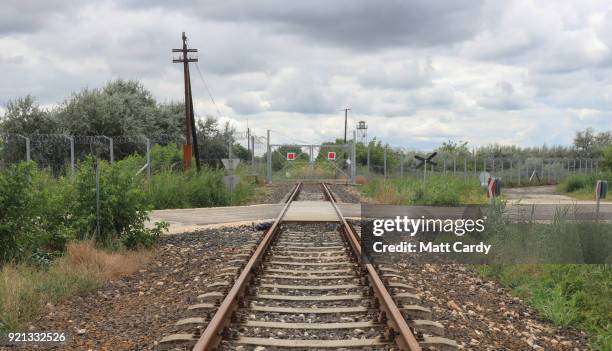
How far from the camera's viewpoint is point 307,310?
23.7 feet

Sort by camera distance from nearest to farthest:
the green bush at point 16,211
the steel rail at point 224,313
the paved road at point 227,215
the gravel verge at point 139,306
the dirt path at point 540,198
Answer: the steel rail at point 224,313 < the gravel verge at point 139,306 < the green bush at point 16,211 < the paved road at point 227,215 < the dirt path at point 540,198

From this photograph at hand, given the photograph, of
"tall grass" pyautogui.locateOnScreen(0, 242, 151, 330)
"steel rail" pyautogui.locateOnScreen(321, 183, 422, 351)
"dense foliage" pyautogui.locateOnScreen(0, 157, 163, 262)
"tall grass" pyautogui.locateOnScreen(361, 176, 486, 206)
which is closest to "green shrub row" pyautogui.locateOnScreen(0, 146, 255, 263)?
"dense foliage" pyautogui.locateOnScreen(0, 157, 163, 262)

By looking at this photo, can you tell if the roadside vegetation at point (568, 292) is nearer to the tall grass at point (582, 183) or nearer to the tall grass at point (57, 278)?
the tall grass at point (57, 278)

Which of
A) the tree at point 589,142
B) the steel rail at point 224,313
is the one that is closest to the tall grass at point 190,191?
the steel rail at point 224,313

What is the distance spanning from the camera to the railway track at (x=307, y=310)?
6.01 metres

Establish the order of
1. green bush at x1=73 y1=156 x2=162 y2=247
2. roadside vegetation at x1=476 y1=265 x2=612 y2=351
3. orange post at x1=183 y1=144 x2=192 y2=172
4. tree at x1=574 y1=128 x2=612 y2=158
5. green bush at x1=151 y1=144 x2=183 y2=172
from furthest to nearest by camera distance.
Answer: tree at x1=574 y1=128 x2=612 y2=158
orange post at x1=183 y1=144 x2=192 y2=172
green bush at x1=151 y1=144 x2=183 y2=172
green bush at x1=73 y1=156 x2=162 y2=247
roadside vegetation at x1=476 y1=265 x2=612 y2=351

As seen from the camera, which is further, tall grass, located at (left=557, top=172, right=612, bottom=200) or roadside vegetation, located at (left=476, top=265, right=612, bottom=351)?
tall grass, located at (left=557, top=172, right=612, bottom=200)

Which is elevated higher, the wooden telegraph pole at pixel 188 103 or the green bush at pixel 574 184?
the wooden telegraph pole at pixel 188 103

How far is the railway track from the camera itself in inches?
237

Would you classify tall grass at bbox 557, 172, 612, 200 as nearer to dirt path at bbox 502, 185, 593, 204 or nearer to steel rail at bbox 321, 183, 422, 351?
dirt path at bbox 502, 185, 593, 204

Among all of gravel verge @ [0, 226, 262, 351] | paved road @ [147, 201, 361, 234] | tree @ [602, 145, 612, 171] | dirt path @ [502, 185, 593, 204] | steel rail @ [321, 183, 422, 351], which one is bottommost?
dirt path @ [502, 185, 593, 204]

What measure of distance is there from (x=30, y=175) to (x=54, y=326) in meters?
3.95

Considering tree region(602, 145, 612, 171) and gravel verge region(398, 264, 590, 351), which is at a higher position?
tree region(602, 145, 612, 171)

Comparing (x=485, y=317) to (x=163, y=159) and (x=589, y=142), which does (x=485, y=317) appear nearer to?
(x=163, y=159)
